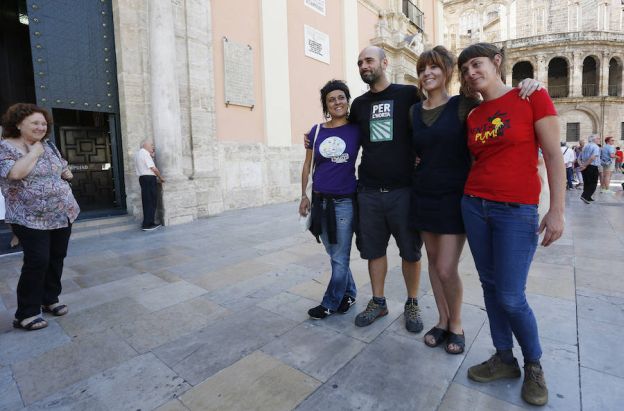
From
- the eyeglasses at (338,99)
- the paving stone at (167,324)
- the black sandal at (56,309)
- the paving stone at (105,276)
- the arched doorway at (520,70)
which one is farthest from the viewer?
the arched doorway at (520,70)

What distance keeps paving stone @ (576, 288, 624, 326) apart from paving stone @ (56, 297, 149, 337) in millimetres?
3462

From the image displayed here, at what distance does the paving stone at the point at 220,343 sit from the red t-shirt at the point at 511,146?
170 centimetres

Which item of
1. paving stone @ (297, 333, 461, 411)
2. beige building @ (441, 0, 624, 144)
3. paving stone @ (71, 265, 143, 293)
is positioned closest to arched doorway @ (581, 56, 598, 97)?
beige building @ (441, 0, 624, 144)

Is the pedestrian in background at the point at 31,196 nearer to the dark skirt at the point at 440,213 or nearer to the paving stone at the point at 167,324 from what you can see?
the paving stone at the point at 167,324

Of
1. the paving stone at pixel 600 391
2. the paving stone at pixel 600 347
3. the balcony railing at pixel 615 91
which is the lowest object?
the paving stone at pixel 600 391

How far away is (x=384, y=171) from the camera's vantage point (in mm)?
2482

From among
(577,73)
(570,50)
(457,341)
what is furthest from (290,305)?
(570,50)

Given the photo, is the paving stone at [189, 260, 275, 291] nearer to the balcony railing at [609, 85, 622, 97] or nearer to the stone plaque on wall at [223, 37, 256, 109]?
the stone plaque on wall at [223, 37, 256, 109]

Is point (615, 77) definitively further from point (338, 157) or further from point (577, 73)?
point (338, 157)

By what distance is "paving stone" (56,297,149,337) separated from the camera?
2.79 meters

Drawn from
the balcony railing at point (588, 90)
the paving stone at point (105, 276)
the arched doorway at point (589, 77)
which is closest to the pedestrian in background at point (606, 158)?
the paving stone at point (105, 276)

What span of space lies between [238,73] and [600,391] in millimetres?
8623

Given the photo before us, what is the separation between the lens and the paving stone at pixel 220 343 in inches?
86.8

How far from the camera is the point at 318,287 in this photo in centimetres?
350
